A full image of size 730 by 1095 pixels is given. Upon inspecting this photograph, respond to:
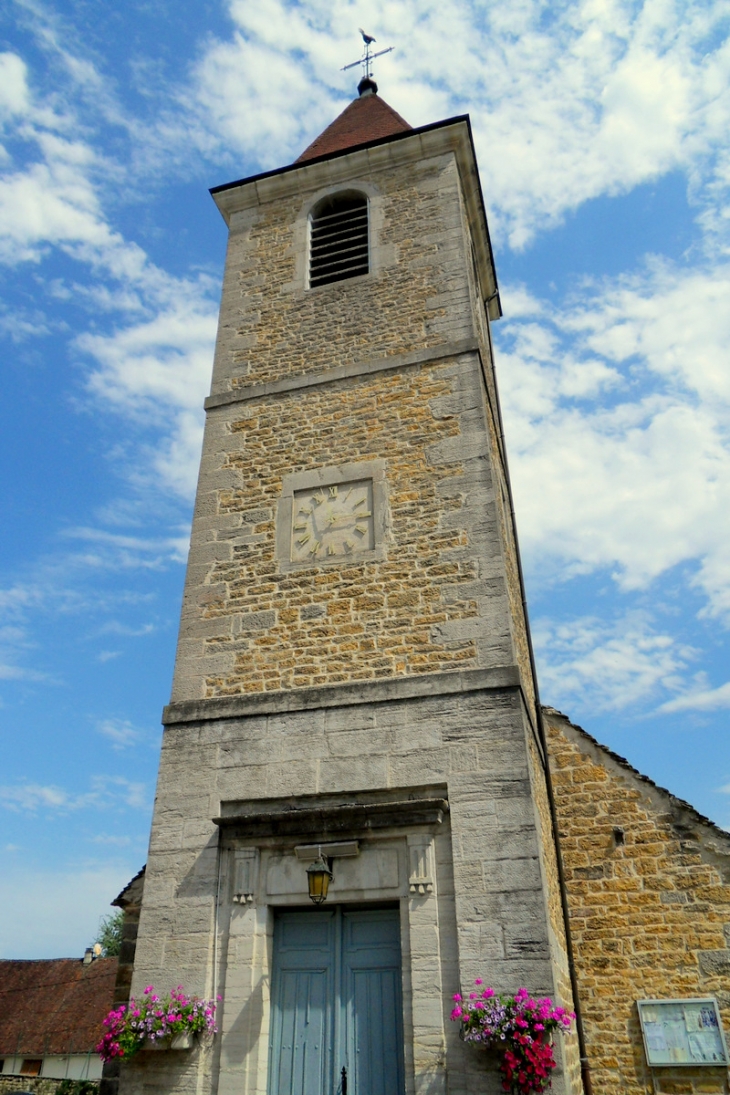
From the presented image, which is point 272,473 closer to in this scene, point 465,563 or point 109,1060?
point 465,563

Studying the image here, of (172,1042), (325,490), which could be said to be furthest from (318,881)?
(325,490)

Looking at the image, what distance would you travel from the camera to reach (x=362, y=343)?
839cm

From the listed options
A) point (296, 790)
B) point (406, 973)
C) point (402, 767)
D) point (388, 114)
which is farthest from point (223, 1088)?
point (388, 114)

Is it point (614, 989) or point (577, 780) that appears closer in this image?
point (614, 989)

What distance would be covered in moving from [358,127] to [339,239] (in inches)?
116

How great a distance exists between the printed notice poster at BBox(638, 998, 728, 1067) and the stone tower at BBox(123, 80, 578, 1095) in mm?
1121

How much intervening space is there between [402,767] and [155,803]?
6.45 feet

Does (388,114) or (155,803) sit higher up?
(388,114)

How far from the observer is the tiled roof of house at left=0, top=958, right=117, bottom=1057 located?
830 inches

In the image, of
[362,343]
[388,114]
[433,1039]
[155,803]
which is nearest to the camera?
[433,1039]

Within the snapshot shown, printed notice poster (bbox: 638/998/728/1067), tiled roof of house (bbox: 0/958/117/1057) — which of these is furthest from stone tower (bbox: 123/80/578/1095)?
tiled roof of house (bbox: 0/958/117/1057)

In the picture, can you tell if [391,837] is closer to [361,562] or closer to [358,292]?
[361,562]

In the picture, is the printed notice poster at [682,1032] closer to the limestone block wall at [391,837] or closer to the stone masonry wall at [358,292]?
the limestone block wall at [391,837]

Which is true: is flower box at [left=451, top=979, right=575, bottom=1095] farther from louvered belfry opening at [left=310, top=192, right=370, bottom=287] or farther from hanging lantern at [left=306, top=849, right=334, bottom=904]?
louvered belfry opening at [left=310, top=192, right=370, bottom=287]
